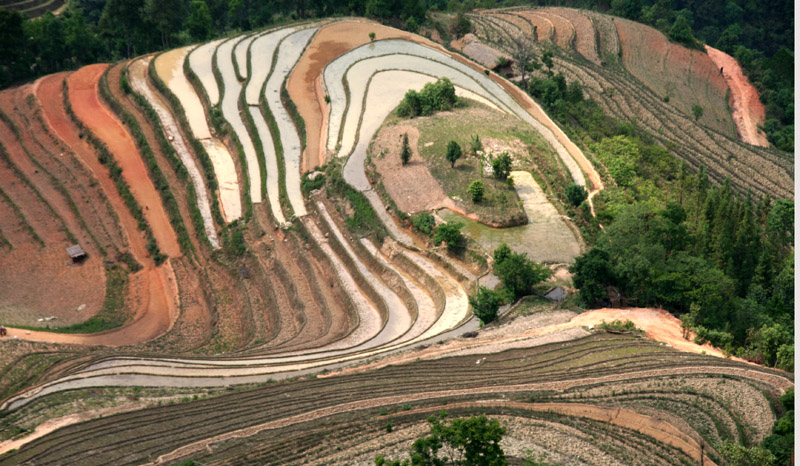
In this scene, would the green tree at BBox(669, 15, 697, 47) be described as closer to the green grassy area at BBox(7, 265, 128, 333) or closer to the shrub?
the shrub

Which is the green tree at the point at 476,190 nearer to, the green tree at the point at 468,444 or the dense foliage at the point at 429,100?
the dense foliage at the point at 429,100

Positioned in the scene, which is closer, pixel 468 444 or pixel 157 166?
pixel 468 444

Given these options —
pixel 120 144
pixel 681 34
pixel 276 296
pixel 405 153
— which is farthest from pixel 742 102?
pixel 120 144

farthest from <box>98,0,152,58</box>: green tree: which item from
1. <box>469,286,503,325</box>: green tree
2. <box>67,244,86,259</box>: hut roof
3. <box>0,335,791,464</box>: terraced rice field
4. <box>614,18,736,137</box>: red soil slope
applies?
<box>0,335,791,464</box>: terraced rice field

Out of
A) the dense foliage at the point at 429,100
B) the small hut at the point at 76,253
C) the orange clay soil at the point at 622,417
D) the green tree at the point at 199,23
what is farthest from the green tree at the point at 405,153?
the green tree at the point at 199,23

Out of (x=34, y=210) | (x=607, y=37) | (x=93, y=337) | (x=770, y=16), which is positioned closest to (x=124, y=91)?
(x=34, y=210)

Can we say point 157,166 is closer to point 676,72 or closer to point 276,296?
point 276,296

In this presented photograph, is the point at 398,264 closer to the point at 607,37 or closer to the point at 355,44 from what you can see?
the point at 355,44
